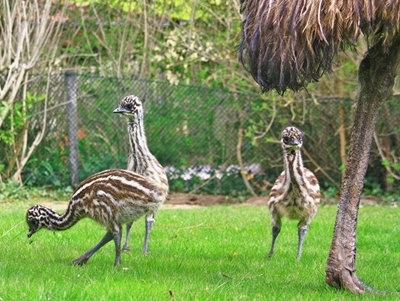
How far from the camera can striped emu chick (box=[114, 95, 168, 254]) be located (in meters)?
10.1

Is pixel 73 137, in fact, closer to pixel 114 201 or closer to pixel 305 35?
pixel 114 201

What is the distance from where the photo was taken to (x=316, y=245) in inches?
426

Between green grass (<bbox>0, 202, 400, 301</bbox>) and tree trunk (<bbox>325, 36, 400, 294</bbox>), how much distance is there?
204 millimetres

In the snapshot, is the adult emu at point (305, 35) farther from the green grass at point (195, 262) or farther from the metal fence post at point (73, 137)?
the metal fence post at point (73, 137)

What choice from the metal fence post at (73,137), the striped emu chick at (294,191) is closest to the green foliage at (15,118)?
the metal fence post at (73,137)

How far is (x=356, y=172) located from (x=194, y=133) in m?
11.0

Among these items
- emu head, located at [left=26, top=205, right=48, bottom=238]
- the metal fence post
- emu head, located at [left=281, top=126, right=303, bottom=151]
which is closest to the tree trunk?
emu head, located at [left=281, top=126, right=303, bottom=151]

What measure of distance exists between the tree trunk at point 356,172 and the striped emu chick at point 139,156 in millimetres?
3021

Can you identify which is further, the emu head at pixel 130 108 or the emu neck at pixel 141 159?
the emu head at pixel 130 108

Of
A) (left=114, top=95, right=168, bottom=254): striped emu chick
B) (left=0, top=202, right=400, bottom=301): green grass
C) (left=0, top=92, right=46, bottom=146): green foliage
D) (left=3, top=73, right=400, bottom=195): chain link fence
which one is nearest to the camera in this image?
(left=0, top=202, right=400, bottom=301): green grass

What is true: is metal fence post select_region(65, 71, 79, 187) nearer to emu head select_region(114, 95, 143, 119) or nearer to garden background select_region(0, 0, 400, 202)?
garden background select_region(0, 0, 400, 202)

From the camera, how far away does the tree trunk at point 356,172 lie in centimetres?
731

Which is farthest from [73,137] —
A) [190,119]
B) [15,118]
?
[190,119]

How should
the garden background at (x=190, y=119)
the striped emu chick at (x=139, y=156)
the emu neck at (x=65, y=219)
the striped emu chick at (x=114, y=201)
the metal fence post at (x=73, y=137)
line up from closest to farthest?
the striped emu chick at (x=114, y=201), the emu neck at (x=65, y=219), the striped emu chick at (x=139, y=156), the garden background at (x=190, y=119), the metal fence post at (x=73, y=137)
